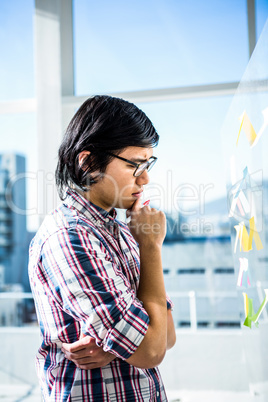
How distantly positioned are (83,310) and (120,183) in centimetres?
36

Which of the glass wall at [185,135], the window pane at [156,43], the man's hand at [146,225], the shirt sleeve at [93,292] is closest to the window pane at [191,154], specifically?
the glass wall at [185,135]

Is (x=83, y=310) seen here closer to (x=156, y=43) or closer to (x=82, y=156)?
(x=82, y=156)

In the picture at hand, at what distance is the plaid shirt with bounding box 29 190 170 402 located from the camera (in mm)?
869

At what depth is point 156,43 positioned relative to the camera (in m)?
2.18

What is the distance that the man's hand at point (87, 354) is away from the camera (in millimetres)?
905

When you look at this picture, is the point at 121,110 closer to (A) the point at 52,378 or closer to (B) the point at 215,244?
(A) the point at 52,378

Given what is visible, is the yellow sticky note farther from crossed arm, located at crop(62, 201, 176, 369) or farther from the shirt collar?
the shirt collar

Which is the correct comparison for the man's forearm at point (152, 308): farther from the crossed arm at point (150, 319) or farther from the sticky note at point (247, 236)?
the sticky note at point (247, 236)

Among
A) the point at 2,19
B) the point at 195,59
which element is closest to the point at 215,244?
the point at 195,59

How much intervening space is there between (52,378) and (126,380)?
7.1 inches

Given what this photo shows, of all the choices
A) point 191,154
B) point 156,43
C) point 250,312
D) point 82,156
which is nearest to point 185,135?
point 191,154

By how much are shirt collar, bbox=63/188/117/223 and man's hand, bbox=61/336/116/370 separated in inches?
12.3

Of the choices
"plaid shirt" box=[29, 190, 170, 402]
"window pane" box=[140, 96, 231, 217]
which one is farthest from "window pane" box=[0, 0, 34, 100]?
"plaid shirt" box=[29, 190, 170, 402]

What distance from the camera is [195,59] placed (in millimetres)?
2152
